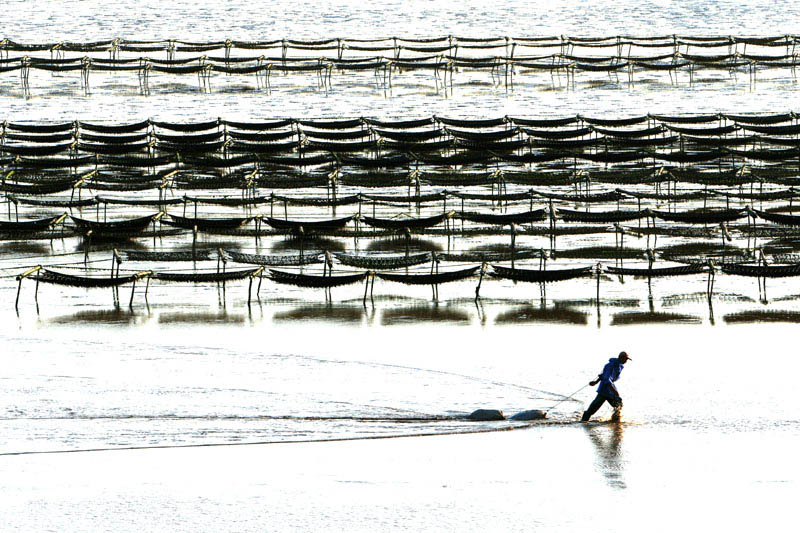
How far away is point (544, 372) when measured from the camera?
54.2 feet

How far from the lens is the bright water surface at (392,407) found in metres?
11.4

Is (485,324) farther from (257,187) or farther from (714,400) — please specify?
(257,187)

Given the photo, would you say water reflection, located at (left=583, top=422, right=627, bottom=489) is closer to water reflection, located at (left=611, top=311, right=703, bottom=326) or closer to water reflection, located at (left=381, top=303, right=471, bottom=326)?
water reflection, located at (left=611, top=311, right=703, bottom=326)

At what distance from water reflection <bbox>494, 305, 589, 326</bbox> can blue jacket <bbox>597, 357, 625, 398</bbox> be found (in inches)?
185

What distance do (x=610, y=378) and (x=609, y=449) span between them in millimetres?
1294

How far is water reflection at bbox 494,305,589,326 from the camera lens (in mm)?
19359

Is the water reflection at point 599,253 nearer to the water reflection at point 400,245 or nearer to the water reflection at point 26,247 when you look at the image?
the water reflection at point 400,245

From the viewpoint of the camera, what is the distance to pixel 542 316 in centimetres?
1967

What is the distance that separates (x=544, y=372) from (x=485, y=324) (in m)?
2.78

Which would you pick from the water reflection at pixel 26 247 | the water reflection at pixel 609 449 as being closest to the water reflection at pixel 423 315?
the water reflection at pixel 609 449

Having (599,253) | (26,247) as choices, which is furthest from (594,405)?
(26,247)

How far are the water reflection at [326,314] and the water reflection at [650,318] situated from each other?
13.0ft

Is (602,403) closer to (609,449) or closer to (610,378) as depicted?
(610,378)

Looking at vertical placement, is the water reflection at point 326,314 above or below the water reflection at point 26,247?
below
